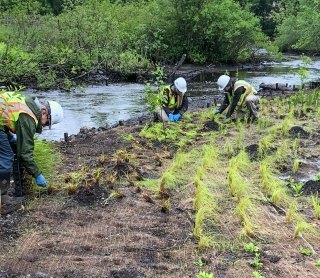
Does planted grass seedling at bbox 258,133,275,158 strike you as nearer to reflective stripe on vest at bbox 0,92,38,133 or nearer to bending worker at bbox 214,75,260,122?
bending worker at bbox 214,75,260,122

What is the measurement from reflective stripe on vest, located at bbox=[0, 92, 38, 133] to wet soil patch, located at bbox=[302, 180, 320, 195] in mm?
3657

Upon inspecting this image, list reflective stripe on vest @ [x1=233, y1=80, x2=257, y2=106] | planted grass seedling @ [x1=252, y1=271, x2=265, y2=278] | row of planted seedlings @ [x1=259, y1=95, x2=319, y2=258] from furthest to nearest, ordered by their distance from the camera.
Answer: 1. reflective stripe on vest @ [x1=233, y1=80, x2=257, y2=106]
2. row of planted seedlings @ [x1=259, y1=95, x2=319, y2=258]
3. planted grass seedling @ [x1=252, y1=271, x2=265, y2=278]

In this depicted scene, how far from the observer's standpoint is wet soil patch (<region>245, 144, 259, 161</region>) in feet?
26.6

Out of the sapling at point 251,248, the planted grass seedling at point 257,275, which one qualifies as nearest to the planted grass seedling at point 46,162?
the sapling at point 251,248

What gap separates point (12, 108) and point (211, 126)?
6192 millimetres

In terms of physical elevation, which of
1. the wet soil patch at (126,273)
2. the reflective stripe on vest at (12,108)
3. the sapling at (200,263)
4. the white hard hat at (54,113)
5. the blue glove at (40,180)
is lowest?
the sapling at (200,263)

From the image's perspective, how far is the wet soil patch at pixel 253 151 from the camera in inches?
319

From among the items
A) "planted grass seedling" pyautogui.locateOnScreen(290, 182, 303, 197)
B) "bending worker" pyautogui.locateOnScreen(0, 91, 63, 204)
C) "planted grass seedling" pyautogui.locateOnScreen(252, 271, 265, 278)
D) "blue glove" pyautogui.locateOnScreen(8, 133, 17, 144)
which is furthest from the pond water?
"planted grass seedling" pyautogui.locateOnScreen(252, 271, 265, 278)

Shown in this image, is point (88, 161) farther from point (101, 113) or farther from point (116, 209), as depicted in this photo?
point (101, 113)

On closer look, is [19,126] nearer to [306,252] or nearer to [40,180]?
[40,180]

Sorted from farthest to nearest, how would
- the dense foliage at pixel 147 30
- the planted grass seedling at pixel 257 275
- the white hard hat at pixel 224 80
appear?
the dense foliage at pixel 147 30 → the white hard hat at pixel 224 80 → the planted grass seedling at pixel 257 275

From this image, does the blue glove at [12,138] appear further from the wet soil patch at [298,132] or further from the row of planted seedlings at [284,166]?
the wet soil patch at [298,132]

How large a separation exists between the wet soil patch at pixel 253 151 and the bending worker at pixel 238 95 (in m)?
2.29

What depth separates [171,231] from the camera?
498 centimetres
